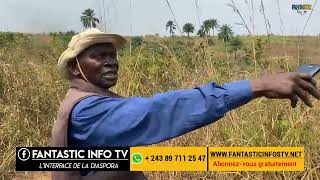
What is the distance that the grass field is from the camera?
102 inches

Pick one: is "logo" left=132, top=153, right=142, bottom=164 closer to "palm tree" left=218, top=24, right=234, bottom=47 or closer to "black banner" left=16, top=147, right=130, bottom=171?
"black banner" left=16, top=147, right=130, bottom=171

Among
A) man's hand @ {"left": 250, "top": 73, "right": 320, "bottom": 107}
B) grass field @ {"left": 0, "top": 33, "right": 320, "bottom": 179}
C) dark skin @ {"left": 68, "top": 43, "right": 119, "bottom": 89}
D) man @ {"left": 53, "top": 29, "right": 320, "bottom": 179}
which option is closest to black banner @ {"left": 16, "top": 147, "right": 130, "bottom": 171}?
man @ {"left": 53, "top": 29, "right": 320, "bottom": 179}

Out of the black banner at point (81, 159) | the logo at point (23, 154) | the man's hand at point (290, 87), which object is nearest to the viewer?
the man's hand at point (290, 87)

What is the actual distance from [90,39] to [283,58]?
1.64 m

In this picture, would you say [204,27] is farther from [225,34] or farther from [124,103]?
[124,103]

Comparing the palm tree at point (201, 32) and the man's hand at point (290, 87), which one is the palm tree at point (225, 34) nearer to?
the palm tree at point (201, 32)

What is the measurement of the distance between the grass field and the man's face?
1.18 meters

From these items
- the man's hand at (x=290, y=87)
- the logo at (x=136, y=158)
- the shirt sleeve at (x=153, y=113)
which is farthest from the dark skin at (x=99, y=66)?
the man's hand at (x=290, y=87)

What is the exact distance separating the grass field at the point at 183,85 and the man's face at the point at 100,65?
1178 millimetres

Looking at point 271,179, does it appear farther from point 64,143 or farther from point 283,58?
point 64,143

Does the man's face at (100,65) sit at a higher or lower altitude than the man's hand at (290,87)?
higher

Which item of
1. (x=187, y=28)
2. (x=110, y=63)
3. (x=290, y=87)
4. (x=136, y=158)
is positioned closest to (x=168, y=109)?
(x=290, y=87)

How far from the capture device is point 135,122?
4.21ft

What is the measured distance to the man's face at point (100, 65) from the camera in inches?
63.6
